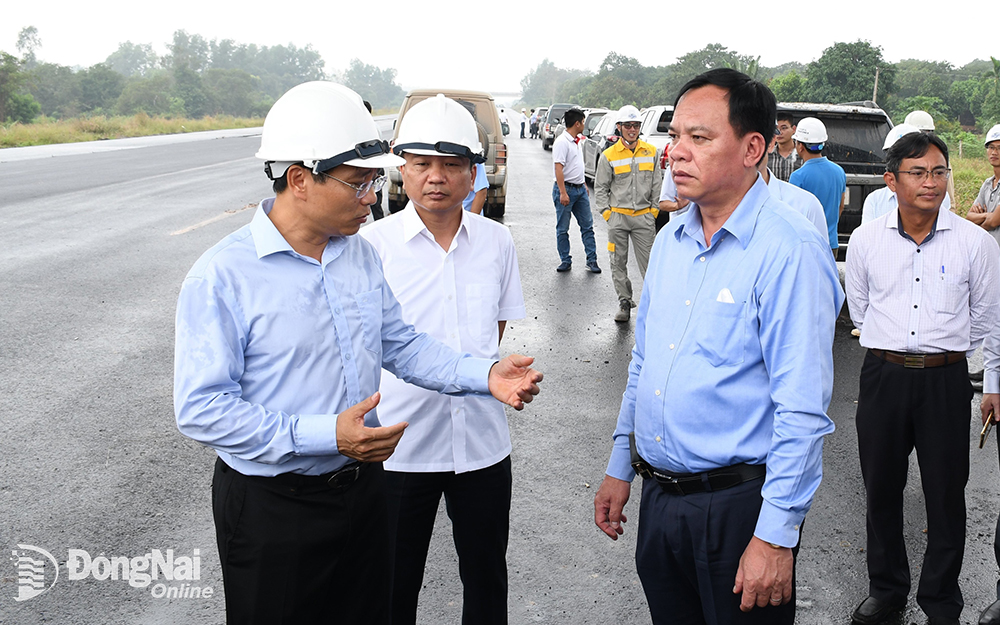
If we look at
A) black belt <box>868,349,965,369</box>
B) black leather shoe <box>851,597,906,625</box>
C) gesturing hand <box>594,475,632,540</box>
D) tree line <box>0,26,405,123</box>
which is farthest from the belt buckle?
tree line <box>0,26,405,123</box>

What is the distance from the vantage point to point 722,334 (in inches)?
90.6

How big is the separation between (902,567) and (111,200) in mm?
15425

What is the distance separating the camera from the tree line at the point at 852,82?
45188 millimetres

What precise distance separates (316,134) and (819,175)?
624cm

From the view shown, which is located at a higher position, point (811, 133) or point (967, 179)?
point (811, 133)

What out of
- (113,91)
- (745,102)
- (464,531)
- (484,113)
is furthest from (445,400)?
(113,91)

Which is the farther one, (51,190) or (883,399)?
(51,190)

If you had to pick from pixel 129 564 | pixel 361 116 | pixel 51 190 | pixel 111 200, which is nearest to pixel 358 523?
pixel 361 116

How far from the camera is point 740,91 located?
2.34 meters

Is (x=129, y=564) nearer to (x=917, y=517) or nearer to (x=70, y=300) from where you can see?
(x=917, y=517)

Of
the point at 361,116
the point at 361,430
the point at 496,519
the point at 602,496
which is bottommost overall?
the point at 496,519

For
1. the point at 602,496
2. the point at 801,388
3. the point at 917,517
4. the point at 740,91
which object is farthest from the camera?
the point at 917,517

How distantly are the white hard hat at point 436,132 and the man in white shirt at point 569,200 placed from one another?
788 centimetres

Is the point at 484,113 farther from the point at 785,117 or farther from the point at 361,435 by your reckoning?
the point at 361,435
